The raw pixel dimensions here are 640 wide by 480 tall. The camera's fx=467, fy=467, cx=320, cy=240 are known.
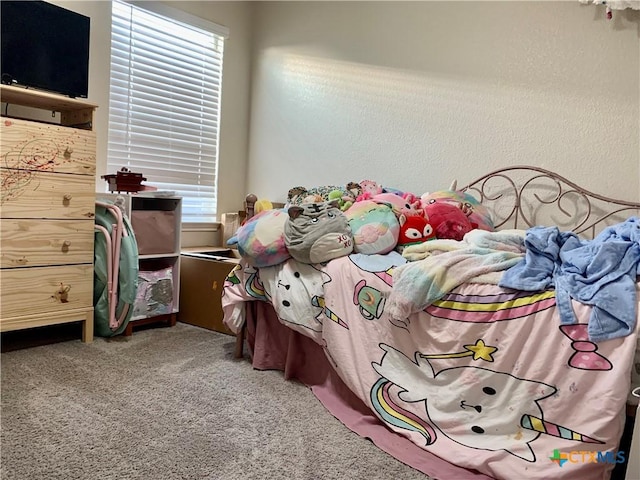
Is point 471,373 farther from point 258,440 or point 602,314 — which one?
point 258,440

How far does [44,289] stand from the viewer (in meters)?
2.11

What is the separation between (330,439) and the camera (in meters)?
1.46

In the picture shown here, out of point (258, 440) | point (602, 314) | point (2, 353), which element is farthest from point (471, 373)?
point (2, 353)

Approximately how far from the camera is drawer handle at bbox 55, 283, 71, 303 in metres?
2.15

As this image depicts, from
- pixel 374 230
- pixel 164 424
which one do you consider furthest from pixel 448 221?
pixel 164 424

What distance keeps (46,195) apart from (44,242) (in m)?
0.21

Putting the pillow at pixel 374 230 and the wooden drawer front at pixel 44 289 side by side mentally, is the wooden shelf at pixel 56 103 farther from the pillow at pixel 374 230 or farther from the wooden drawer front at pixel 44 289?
the pillow at pixel 374 230

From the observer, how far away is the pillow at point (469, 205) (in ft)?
6.94

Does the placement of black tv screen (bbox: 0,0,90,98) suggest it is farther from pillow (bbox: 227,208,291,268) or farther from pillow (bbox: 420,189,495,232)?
pillow (bbox: 420,189,495,232)

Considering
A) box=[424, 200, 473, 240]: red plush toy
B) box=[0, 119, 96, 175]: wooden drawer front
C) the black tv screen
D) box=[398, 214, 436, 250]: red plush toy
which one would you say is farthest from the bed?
the black tv screen

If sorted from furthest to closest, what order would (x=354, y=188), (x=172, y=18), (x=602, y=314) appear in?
1. (x=172, y=18)
2. (x=354, y=188)
3. (x=602, y=314)

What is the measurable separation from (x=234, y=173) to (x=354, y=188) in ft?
4.27

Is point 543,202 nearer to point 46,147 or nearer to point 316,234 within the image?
point 316,234

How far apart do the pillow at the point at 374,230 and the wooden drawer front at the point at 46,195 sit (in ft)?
4.18
